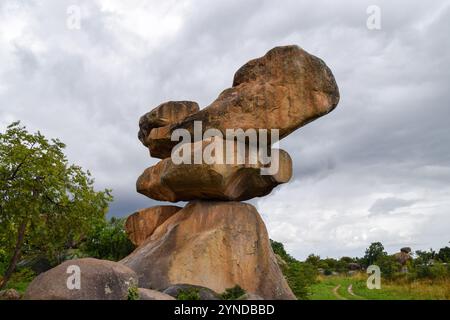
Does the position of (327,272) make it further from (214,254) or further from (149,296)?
(149,296)

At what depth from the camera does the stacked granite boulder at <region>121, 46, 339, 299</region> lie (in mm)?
16578

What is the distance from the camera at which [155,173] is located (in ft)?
62.9

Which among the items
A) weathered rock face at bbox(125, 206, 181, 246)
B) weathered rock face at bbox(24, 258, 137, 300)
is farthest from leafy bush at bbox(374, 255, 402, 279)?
weathered rock face at bbox(24, 258, 137, 300)

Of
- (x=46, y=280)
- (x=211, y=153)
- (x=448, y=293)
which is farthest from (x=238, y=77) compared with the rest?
(x=448, y=293)

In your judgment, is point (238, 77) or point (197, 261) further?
point (238, 77)

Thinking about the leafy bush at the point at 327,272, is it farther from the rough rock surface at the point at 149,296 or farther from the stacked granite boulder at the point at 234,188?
the rough rock surface at the point at 149,296

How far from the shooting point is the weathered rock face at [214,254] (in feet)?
53.9

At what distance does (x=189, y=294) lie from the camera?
1349 cm

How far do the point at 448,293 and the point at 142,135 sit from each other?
1463 cm

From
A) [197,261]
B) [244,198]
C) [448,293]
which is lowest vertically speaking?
[448,293]

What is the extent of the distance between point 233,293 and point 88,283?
5.05 meters

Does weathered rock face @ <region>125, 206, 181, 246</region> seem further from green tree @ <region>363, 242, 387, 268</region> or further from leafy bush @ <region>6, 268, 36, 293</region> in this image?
green tree @ <region>363, 242, 387, 268</region>

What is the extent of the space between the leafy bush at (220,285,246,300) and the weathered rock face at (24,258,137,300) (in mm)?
3366
